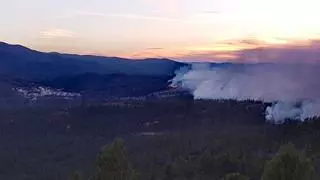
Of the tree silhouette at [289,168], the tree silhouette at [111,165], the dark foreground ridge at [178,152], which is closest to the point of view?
the tree silhouette at [289,168]

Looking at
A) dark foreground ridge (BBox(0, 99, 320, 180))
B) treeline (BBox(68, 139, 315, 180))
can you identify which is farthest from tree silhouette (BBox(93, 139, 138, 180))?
dark foreground ridge (BBox(0, 99, 320, 180))


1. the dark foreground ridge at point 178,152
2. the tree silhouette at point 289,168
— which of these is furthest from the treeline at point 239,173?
the dark foreground ridge at point 178,152

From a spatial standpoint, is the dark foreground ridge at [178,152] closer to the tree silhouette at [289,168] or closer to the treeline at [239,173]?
the treeline at [239,173]

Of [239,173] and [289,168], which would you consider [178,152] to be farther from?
[289,168]

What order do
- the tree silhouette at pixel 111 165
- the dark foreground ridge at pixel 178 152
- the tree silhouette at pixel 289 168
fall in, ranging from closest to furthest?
1. the tree silhouette at pixel 289 168
2. the tree silhouette at pixel 111 165
3. the dark foreground ridge at pixel 178 152

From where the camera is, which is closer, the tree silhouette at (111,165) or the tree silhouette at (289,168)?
the tree silhouette at (289,168)

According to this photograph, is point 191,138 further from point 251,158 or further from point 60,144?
point 251,158

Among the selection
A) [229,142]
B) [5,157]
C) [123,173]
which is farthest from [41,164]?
[123,173]

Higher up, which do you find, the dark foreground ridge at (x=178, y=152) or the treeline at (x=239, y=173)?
the treeline at (x=239, y=173)

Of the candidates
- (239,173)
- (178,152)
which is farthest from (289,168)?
(178,152)
